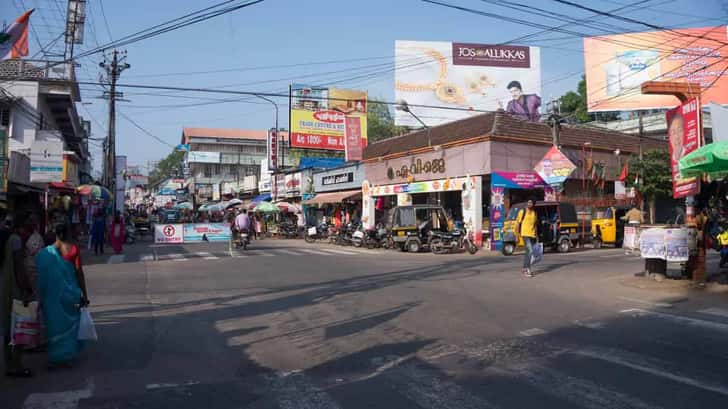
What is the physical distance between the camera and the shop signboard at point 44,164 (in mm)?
19672

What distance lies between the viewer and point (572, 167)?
74.1 feet

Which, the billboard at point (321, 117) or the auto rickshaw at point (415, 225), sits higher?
the billboard at point (321, 117)

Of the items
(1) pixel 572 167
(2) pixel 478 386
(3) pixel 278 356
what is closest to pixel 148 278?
(3) pixel 278 356

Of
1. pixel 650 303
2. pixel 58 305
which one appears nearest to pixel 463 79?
pixel 650 303

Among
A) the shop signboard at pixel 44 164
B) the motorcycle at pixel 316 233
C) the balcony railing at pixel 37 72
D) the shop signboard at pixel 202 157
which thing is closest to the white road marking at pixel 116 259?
the shop signboard at pixel 44 164

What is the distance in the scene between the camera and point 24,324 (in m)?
5.73

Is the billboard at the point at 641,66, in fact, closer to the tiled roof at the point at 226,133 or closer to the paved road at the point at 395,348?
the paved road at the point at 395,348

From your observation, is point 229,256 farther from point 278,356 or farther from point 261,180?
point 261,180

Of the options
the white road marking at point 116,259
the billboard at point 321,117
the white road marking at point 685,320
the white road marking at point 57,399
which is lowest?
the white road marking at point 57,399

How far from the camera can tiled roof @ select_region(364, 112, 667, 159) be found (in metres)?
25.5

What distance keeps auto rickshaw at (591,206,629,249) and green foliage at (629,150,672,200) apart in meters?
4.55

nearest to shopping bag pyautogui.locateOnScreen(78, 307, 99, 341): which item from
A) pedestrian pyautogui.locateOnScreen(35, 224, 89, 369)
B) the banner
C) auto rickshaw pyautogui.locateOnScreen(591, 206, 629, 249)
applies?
pedestrian pyautogui.locateOnScreen(35, 224, 89, 369)

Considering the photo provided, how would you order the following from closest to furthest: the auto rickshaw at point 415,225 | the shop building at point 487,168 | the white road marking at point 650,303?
the white road marking at point 650,303 < the auto rickshaw at point 415,225 < the shop building at point 487,168

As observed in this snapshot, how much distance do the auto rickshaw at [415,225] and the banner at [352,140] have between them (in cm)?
1133
